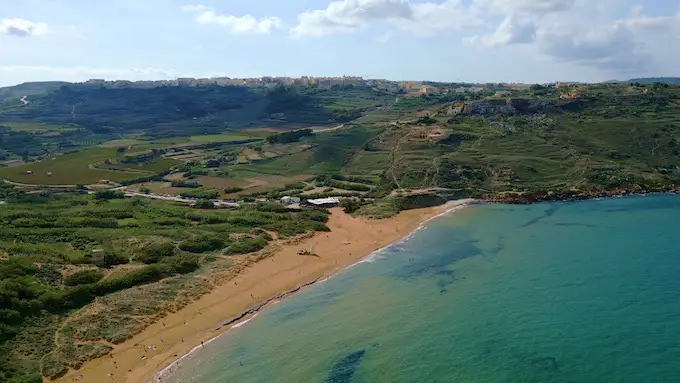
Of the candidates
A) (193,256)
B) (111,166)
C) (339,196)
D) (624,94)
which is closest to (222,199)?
(339,196)

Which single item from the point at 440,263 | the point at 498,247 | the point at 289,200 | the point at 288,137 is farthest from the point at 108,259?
the point at 288,137

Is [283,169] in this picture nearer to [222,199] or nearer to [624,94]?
[222,199]

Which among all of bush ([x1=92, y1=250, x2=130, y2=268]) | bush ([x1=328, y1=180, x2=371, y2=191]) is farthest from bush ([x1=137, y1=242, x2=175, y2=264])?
bush ([x1=328, y1=180, x2=371, y2=191])

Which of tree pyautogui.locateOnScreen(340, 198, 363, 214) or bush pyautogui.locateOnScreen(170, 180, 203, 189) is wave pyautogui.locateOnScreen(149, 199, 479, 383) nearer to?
tree pyautogui.locateOnScreen(340, 198, 363, 214)

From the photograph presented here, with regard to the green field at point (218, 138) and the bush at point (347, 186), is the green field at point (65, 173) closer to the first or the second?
the green field at point (218, 138)

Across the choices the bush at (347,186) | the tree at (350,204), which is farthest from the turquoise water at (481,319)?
the bush at (347,186)
